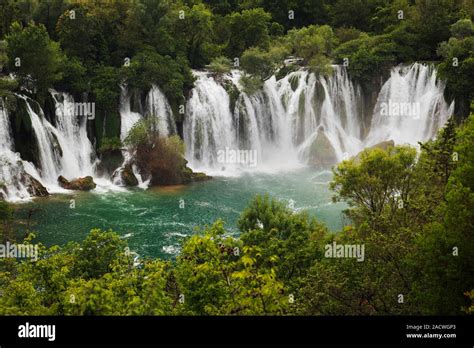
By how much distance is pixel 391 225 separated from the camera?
2222cm

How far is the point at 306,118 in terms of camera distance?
50.8 metres

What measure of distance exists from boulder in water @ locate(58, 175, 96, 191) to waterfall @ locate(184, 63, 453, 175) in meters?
8.71

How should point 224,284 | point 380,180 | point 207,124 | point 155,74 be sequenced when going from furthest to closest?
point 207,124, point 155,74, point 380,180, point 224,284

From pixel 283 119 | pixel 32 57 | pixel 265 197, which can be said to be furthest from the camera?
pixel 283 119

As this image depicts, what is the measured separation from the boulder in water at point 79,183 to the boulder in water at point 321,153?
17.0 metres

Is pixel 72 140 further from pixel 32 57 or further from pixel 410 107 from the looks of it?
pixel 410 107

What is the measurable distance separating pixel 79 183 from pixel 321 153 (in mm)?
18476

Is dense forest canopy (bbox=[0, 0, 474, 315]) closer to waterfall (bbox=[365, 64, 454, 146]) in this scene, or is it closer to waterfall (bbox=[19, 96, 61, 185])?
waterfall (bbox=[365, 64, 454, 146])

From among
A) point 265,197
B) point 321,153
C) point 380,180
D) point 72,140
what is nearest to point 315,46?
point 321,153

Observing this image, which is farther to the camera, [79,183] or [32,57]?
[32,57]

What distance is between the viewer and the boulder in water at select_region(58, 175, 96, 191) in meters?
39.9

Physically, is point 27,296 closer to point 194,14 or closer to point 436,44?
point 194,14

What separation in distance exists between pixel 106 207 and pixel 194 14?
20.7m

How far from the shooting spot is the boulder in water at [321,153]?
158 feet
